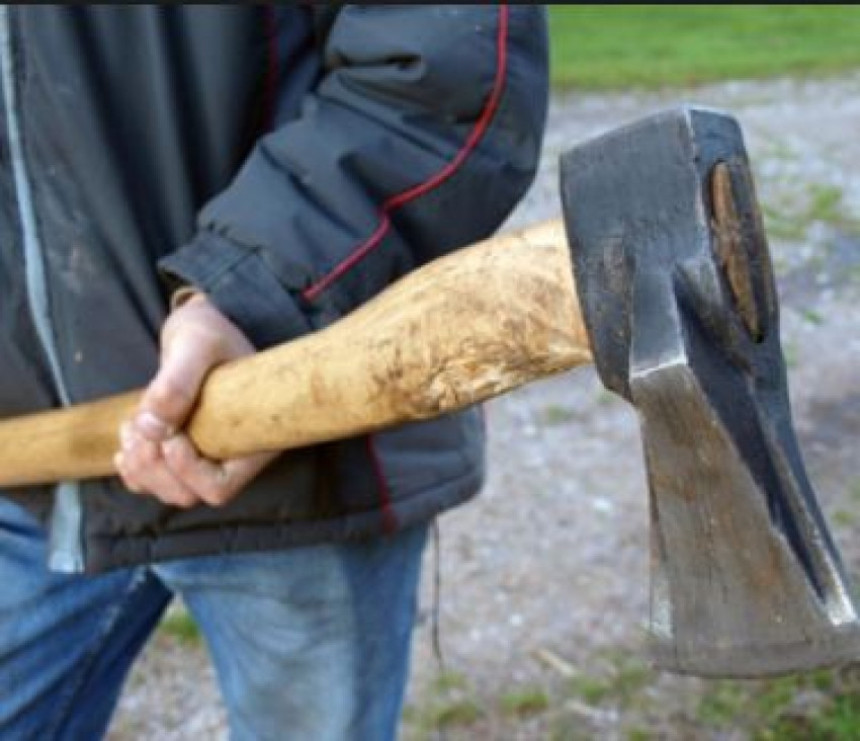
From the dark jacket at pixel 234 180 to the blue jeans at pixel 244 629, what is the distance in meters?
0.07

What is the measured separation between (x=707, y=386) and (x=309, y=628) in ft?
2.69

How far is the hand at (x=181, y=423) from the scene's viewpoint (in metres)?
1.59

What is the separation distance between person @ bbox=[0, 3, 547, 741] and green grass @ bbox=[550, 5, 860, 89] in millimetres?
8548

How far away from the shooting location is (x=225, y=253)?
1.64 metres

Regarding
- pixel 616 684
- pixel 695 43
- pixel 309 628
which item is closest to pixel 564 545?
pixel 616 684

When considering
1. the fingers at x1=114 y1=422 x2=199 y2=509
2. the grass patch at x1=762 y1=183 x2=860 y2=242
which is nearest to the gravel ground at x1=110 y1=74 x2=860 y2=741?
the grass patch at x1=762 y1=183 x2=860 y2=242

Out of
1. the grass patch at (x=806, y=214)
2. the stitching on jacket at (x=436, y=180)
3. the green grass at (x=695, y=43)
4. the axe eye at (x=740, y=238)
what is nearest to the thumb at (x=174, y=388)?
the stitching on jacket at (x=436, y=180)

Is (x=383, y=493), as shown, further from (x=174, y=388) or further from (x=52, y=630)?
(x=52, y=630)

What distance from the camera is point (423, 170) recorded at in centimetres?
167

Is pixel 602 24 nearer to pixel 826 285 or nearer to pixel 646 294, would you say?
pixel 826 285

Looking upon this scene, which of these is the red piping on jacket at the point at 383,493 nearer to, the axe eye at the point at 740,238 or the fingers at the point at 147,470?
the fingers at the point at 147,470

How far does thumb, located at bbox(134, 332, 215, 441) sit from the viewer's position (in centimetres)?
158

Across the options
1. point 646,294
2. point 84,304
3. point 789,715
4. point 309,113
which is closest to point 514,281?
Result: point 646,294

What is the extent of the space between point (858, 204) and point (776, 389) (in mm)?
5734
